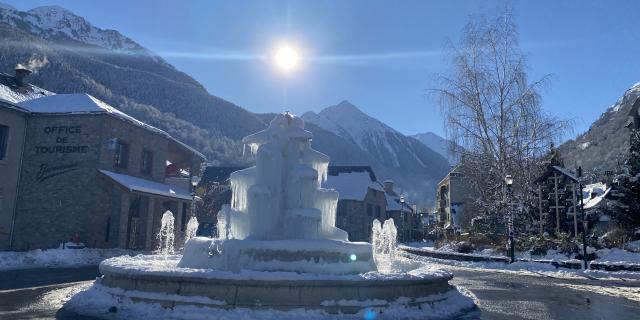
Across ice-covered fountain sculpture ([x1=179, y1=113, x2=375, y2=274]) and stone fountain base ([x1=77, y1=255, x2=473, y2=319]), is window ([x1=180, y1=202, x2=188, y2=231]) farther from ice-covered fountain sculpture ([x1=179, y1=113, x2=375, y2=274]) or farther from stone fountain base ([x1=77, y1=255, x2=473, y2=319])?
stone fountain base ([x1=77, y1=255, x2=473, y2=319])

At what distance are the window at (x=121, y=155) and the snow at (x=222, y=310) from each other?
68.5 feet

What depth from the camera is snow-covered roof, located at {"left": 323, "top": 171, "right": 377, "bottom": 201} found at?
54.8 meters

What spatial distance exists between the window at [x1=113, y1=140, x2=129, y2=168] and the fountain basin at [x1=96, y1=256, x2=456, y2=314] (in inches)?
864

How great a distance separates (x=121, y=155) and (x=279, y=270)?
2301 centimetres

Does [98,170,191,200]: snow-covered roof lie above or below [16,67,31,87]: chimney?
below

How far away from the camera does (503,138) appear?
31328 millimetres

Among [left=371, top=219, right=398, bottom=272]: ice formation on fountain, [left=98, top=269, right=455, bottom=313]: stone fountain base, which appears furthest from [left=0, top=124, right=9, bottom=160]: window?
[left=98, top=269, right=455, bottom=313]: stone fountain base

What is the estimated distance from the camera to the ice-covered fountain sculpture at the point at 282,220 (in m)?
9.91

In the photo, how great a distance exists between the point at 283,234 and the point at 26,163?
21982 millimetres

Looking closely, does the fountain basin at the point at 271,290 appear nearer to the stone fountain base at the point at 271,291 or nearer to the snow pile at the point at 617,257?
the stone fountain base at the point at 271,291

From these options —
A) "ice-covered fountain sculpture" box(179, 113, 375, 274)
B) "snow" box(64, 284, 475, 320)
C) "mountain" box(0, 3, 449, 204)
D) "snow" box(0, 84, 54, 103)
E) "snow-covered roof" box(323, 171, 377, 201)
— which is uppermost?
"mountain" box(0, 3, 449, 204)

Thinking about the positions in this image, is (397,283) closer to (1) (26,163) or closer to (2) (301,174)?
(2) (301,174)

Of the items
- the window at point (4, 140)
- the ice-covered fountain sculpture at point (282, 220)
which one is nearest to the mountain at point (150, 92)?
the window at point (4, 140)

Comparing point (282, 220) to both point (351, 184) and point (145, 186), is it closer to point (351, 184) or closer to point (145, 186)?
point (145, 186)
